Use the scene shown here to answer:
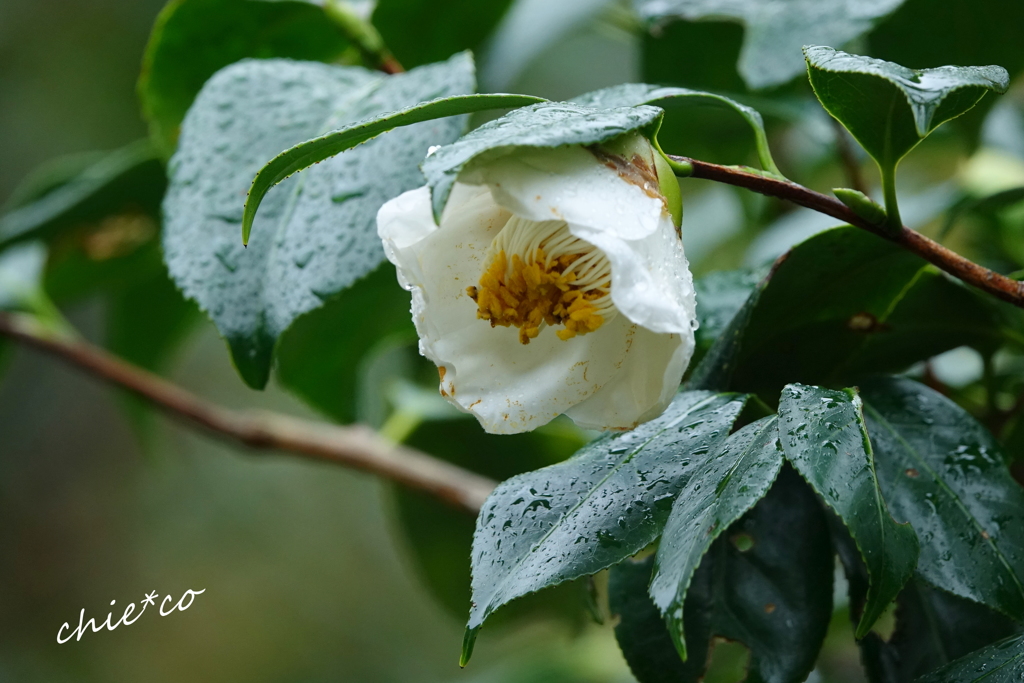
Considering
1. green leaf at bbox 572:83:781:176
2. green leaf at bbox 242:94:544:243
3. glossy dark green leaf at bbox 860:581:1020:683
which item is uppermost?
green leaf at bbox 242:94:544:243

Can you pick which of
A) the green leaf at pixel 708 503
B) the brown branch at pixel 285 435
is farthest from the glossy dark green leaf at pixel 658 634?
the brown branch at pixel 285 435

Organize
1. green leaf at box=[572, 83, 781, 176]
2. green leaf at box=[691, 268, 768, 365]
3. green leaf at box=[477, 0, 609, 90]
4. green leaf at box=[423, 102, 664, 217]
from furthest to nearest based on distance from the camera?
green leaf at box=[477, 0, 609, 90], green leaf at box=[691, 268, 768, 365], green leaf at box=[572, 83, 781, 176], green leaf at box=[423, 102, 664, 217]

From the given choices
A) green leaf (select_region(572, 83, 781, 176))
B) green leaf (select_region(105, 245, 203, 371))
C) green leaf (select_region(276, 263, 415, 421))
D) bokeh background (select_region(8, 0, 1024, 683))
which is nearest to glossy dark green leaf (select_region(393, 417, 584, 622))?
green leaf (select_region(276, 263, 415, 421))

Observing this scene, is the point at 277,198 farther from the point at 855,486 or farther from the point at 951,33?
the point at 951,33

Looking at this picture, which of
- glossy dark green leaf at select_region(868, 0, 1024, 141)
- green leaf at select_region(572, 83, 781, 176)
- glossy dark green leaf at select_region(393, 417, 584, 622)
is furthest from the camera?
glossy dark green leaf at select_region(393, 417, 584, 622)

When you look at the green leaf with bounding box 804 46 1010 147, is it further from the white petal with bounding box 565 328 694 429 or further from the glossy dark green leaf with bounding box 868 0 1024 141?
the glossy dark green leaf with bounding box 868 0 1024 141

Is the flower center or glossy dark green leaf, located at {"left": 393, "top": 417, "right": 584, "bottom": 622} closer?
the flower center
